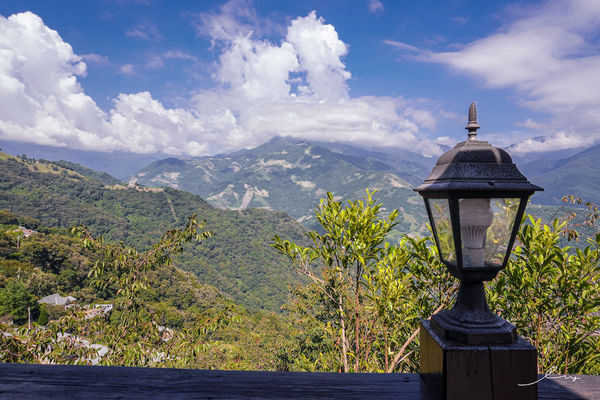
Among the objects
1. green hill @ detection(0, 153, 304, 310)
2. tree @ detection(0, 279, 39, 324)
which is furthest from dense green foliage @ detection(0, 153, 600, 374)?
green hill @ detection(0, 153, 304, 310)

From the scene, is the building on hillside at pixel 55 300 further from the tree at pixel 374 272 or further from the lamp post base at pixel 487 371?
the lamp post base at pixel 487 371

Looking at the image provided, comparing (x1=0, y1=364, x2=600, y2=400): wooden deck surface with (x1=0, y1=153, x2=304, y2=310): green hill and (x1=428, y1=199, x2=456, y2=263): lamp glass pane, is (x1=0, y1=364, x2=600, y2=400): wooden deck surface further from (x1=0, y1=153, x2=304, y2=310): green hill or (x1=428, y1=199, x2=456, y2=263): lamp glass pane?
(x1=0, y1=153, x2=304, y2=310): green hill

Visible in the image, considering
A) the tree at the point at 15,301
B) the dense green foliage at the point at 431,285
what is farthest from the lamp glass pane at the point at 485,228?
the tree at the point at 15,301

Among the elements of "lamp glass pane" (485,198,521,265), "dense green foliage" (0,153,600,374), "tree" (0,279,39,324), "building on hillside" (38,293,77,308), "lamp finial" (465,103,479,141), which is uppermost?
"lamp finial" (465,103,479,141)

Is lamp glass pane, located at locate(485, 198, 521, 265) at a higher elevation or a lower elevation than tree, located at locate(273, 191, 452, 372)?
higher

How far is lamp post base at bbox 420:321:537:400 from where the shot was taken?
0.71 m

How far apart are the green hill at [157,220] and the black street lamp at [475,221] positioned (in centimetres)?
Result: 5769

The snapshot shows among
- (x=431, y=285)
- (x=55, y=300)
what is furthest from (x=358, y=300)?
(x=55, y=300)

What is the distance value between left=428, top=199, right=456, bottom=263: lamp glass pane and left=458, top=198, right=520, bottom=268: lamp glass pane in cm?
3

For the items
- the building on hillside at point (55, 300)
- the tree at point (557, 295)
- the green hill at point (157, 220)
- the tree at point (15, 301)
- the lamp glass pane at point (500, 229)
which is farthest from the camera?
→ the green hill at point (157, 220)

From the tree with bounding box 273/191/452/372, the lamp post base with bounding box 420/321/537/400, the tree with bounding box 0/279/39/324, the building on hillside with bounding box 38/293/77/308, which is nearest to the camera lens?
the lamp post base with bounding box 420/321/537/400

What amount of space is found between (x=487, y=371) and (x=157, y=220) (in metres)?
93.3

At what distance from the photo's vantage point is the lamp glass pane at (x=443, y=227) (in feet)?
2.91

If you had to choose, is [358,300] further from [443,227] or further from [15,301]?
[15,301]
